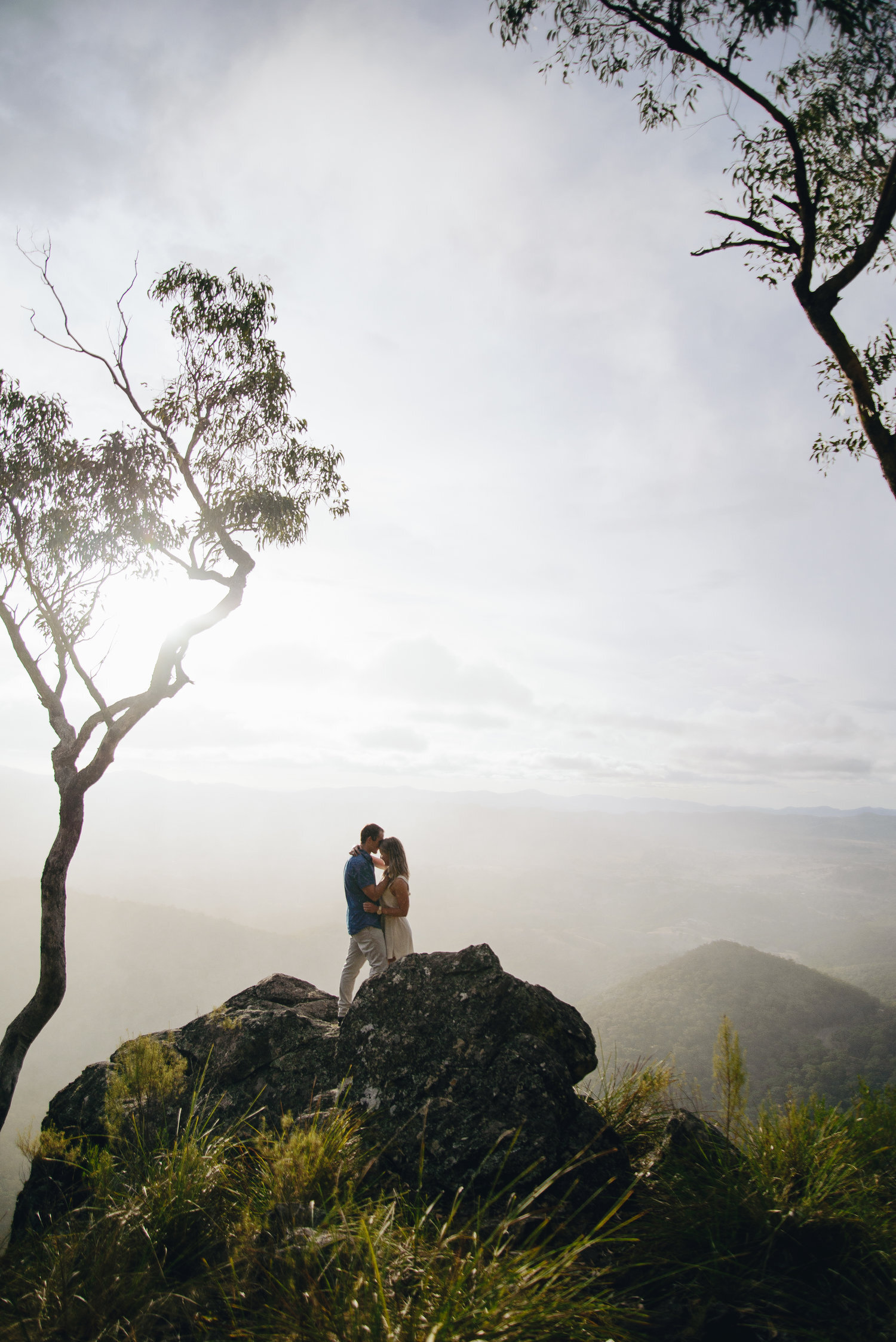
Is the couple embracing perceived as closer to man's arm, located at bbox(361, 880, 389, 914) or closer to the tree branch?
man's arm, located at bbox(361, 880, 389, 914)

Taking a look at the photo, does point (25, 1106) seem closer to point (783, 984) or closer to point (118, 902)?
point (118, 902)

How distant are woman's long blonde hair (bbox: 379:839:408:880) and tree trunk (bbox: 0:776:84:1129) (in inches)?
191

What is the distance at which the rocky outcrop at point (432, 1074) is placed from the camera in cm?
459

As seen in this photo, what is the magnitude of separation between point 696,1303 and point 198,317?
49.0 ft

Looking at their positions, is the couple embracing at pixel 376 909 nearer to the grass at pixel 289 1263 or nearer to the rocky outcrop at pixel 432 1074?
the rocky outcrop at pixel 432 1074

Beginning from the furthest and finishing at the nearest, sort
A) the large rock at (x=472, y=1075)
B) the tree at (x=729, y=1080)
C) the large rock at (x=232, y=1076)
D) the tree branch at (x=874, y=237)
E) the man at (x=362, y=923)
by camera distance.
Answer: the man at (x=362, y=923), the tree branch at (x=874, y=237), the large rock at (x=232, y=1076), the tree at (x=729, y=1080), the large rock at (x=472, y=1075)

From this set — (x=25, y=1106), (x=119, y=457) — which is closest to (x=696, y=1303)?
(x=119, y=457)

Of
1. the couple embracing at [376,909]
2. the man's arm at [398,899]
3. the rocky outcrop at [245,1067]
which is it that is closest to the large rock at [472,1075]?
the rocky outcrop at [245,1067]

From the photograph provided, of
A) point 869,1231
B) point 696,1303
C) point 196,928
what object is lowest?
point 196,928

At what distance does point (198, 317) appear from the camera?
11883mm

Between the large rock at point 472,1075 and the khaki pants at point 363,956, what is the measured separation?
5.40 ft

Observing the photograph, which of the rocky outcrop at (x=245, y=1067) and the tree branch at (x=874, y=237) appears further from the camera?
the tree branch at (x=874, y=237)

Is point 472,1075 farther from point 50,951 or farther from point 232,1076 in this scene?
point 50,951

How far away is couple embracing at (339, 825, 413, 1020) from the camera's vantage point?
766 cm
